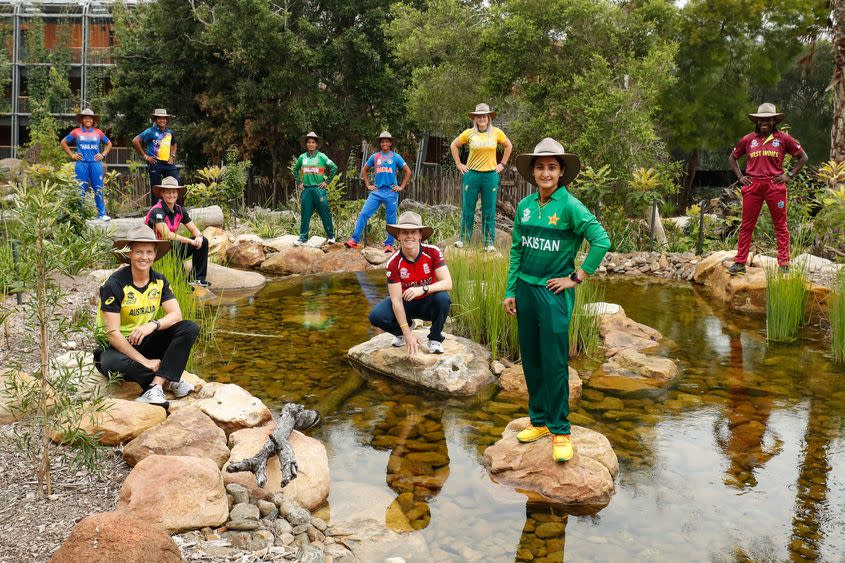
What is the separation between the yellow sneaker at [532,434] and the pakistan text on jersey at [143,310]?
248cm

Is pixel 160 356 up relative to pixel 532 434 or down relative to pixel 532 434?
up

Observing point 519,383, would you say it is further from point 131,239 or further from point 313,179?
point 313,179

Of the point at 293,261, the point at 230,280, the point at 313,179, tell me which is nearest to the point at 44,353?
the point at 230,280

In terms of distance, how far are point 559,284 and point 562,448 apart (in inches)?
35.9

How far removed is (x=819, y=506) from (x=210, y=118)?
59.7 ft

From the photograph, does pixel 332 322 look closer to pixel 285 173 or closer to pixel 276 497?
pixel 276 497

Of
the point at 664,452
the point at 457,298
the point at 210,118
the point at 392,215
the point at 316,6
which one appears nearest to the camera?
the point at 664,452

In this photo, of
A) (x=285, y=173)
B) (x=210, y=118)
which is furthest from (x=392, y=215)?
(x=210, y=118)

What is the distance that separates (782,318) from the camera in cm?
711

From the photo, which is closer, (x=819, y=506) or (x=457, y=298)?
(x=819, y=506)

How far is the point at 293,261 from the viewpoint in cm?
1095

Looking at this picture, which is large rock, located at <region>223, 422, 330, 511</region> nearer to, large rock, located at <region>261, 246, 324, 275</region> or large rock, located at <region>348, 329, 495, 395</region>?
large rock, located at <region>348, 329, 495, 395</region>

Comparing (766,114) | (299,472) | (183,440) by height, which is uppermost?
(766,114)

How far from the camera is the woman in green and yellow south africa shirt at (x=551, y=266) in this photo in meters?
3.99
